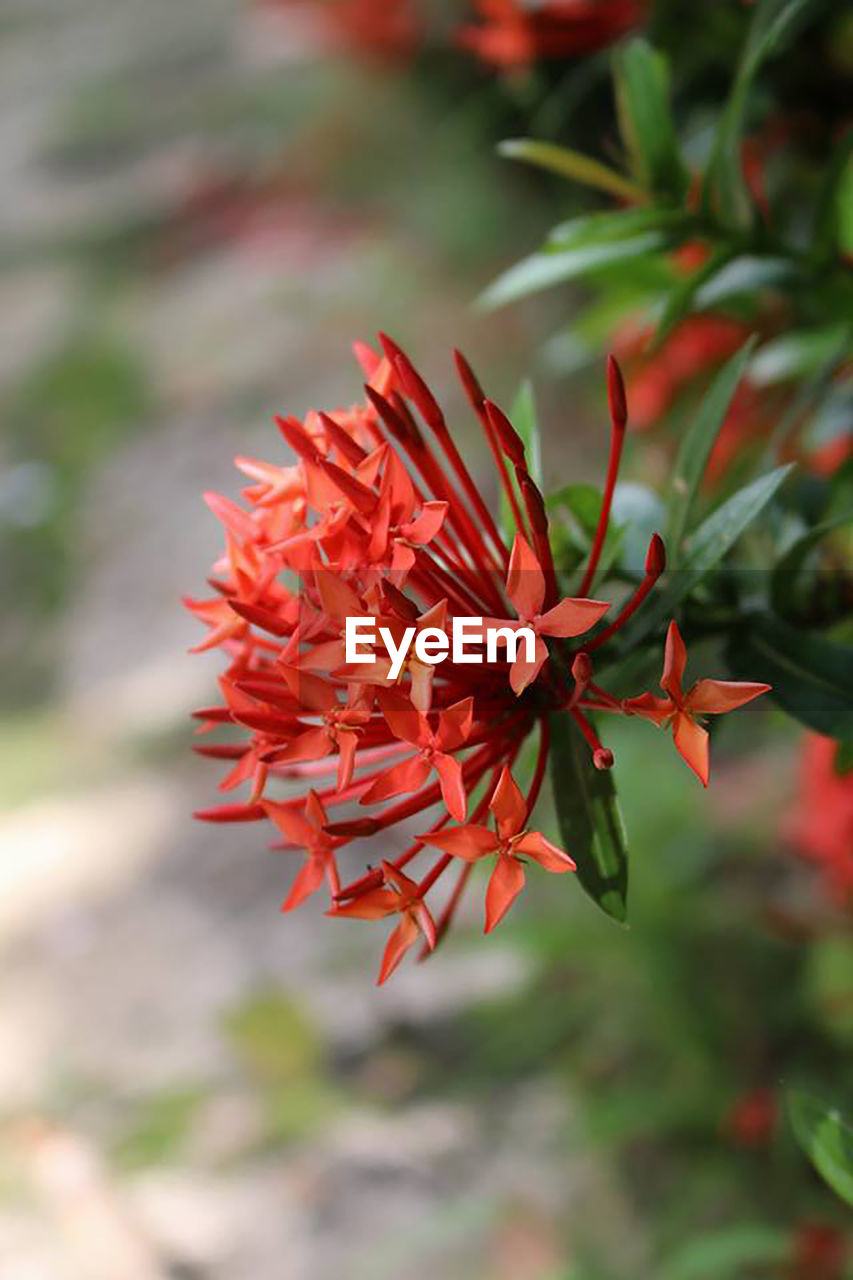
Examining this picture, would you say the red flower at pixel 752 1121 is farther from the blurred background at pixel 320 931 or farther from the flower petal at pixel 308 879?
the flower petal at pixel 308 879

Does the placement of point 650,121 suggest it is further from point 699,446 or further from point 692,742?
point 692,742

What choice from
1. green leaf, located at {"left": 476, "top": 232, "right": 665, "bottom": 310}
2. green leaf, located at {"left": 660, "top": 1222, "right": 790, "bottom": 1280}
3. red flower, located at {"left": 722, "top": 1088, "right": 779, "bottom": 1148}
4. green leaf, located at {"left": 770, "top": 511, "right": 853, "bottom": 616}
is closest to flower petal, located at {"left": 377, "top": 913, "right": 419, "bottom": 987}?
green leaf, located at {"left": 770, "top": 511, "right": 853, "bottom": 616}

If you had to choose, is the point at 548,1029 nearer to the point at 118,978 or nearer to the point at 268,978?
the point at 268,978

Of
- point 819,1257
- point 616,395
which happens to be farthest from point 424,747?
point 819,1257

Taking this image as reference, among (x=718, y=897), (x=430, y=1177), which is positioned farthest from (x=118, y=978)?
(x=718, y=897)

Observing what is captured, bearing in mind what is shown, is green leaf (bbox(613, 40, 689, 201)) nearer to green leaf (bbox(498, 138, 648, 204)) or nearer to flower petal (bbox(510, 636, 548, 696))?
green leaf (bbox(498, 138, 648, 204))

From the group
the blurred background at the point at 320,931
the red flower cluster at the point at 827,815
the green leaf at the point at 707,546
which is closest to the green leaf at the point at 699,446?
the green leaf at the point at 707,546
